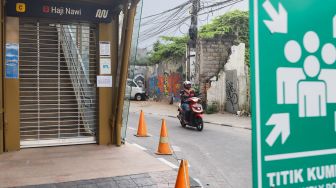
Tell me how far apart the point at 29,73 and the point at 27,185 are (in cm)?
335

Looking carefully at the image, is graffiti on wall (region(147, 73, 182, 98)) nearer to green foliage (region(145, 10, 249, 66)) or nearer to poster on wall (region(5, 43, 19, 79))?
green foliage (region(145, 10, 249, 66))

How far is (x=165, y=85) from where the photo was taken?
83.3ft

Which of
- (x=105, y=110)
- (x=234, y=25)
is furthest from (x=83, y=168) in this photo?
(x=234, y=25)

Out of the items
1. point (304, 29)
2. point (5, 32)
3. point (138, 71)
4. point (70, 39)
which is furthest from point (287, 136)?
point (138, 71)

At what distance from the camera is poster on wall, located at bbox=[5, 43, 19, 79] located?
7355mm

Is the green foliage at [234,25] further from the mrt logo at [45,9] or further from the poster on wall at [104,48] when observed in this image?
the mrt logo at [45,9]

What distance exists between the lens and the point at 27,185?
206 inches

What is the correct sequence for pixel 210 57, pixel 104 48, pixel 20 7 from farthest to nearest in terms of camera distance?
1. pixel 210 57
2. pixel 104 48
3. pixel 20 7

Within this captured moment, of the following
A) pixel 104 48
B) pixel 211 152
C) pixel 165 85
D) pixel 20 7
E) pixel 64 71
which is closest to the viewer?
pixel 20 7

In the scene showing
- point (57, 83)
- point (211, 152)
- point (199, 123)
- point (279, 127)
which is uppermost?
point (57, 83)

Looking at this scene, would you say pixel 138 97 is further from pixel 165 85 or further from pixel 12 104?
pixel 12 104

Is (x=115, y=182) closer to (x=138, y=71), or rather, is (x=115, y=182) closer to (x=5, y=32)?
(x=5, y=32)

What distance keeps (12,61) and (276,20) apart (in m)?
6.86

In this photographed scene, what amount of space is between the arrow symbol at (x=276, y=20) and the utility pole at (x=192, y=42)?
A: 19.3 meters
